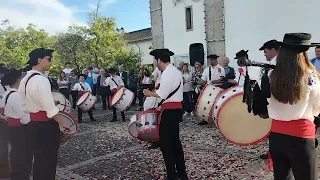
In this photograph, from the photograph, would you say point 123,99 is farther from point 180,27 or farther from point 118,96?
point 180,27

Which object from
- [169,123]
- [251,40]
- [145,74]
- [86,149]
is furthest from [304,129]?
[251,40]

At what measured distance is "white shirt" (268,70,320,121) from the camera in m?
2.22

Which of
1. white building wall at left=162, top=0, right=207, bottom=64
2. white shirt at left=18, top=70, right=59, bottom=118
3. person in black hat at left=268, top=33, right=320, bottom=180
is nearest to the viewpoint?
person in black hat at left=268, top=33, right=320, bottom=180

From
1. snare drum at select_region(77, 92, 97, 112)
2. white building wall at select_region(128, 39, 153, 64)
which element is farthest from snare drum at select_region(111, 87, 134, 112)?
white building wall at select_region(128, 39, 153, 64)

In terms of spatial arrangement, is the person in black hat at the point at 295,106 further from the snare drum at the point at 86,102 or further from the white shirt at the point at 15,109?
the snare drum at the point at 86,102

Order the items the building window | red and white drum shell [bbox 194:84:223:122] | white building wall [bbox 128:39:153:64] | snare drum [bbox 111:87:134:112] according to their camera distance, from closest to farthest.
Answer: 1. red and white drum shell [bbox 194:84:223:122]
2. snare drum [bbox 111:87:134:112]
3. the building window
4. white building wall [bbox 128:39:153:64]

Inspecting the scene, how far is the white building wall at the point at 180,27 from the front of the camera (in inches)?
627

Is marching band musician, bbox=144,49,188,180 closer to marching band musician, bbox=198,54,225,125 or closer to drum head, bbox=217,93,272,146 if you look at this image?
drum head, bbox=217,93,272,146

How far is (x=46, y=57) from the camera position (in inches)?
135

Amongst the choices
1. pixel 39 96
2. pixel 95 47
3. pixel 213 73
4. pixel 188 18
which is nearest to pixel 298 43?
pixel 39 96

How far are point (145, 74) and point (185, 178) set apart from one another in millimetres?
7006

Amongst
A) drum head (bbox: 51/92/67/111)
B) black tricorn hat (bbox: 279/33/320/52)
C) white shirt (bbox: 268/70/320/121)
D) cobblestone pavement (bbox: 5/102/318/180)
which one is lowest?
cobblestone pavement (bbox: 5/102/318/180)

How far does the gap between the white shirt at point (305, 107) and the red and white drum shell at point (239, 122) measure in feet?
7.27

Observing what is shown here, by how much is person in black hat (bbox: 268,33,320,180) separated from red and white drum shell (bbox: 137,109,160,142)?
2.32 m
